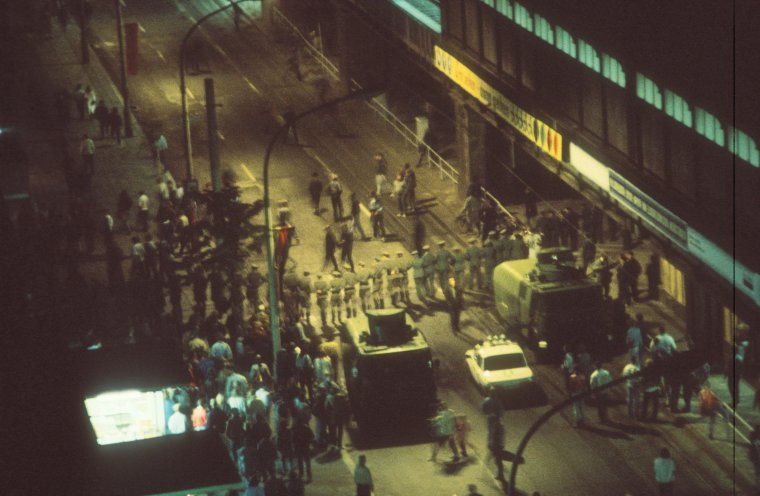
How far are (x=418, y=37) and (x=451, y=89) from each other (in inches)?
160

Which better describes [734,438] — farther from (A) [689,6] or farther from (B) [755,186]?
(A) [689,6]

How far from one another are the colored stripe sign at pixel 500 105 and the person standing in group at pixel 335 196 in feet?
17.8

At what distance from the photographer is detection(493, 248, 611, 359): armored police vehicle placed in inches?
1569

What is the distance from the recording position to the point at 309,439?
33.9m

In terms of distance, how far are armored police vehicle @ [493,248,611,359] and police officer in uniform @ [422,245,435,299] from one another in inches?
140

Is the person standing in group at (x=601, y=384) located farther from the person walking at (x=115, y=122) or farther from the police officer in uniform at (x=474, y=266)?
the person walking at (x=115, y=122)

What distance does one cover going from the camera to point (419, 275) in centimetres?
4491

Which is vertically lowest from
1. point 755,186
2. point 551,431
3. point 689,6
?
point 551,431

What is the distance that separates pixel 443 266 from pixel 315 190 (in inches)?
399

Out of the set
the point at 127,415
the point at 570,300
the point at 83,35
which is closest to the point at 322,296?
the point at 570,300

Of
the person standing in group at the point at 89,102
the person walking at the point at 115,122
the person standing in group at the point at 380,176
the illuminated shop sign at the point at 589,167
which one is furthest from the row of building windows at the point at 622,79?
the person standing in group at the point at 89,102

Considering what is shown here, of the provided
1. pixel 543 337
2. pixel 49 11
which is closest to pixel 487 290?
pixel 543 337

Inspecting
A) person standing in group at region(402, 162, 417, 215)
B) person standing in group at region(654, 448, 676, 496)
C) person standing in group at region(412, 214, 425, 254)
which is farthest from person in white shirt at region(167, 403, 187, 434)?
person standing in group at region(402, 162, 417, 215)

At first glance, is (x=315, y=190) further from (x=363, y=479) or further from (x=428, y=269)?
(x=363, y=479)
